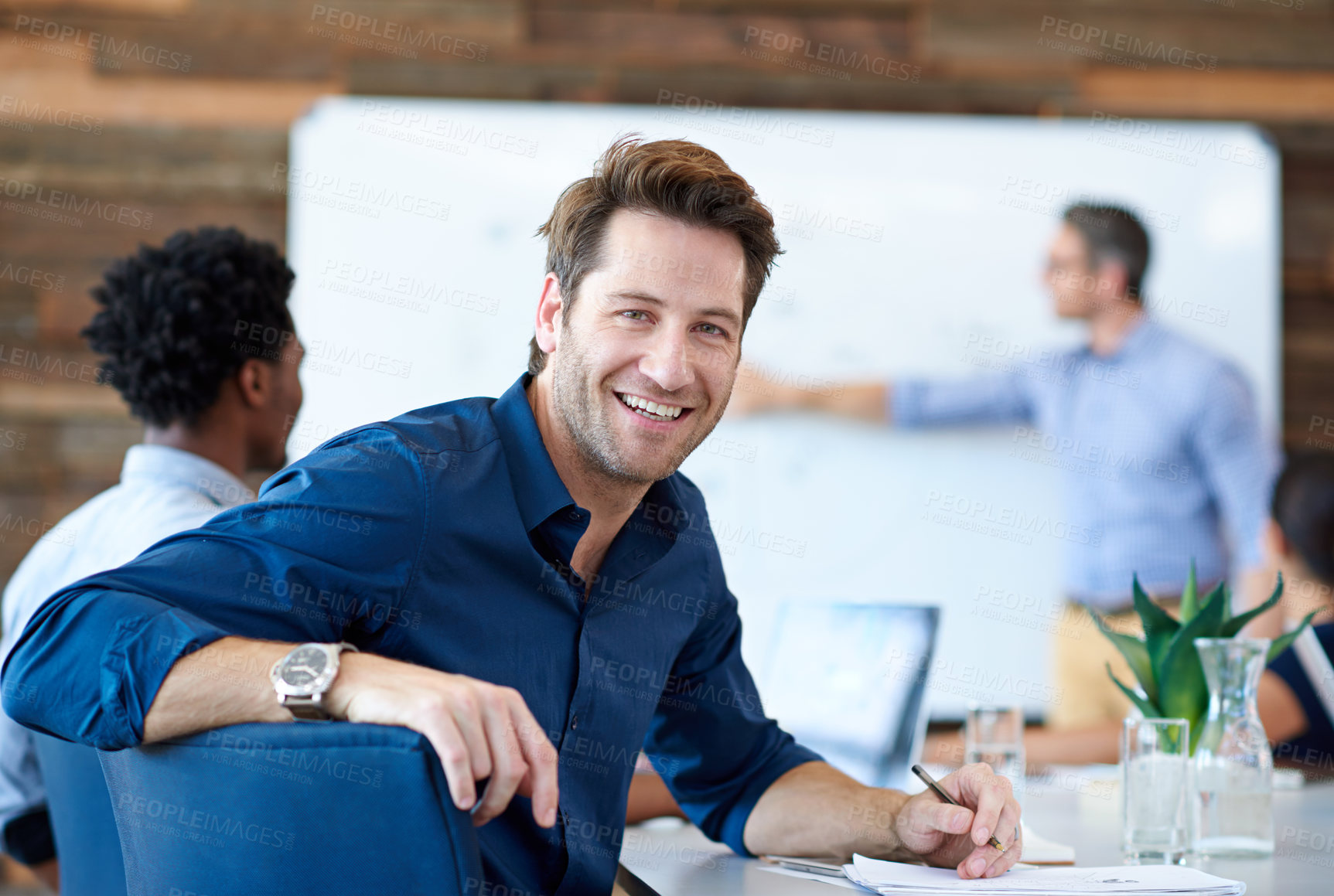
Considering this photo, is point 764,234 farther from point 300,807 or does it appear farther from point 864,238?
point 864,238

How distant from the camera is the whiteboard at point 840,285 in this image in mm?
3102

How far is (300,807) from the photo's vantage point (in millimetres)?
764

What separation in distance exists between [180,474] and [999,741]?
1.27m

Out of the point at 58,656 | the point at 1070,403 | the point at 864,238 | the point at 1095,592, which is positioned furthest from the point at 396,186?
the point at 58,656

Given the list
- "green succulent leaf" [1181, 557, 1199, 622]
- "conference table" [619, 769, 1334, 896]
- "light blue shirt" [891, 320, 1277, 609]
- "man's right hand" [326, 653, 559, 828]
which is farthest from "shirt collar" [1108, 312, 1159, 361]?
"man's right hand" [326, 653, 559, 828]

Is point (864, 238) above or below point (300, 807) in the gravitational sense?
above

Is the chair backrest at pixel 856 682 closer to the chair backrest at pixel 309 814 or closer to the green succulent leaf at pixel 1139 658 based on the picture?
the green succulent leaf at pixel 1139 658

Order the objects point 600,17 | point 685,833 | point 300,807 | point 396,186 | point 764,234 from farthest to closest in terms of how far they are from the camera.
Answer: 1. point 600,17
2. point 396,186
3. point 685,833
4. point 764,234
5. point 300,807

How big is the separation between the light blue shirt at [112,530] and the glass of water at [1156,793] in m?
1.25

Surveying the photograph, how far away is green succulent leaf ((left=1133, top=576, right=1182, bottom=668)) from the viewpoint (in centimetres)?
137

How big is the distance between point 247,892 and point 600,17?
2934 mm

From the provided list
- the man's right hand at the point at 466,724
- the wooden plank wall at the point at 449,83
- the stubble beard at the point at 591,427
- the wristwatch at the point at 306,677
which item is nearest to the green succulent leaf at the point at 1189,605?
the stubble beard at the point at 591,427

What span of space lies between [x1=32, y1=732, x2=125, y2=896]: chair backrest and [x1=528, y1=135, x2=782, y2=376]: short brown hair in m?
0.79

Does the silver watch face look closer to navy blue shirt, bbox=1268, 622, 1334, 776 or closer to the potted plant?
the potted plant
